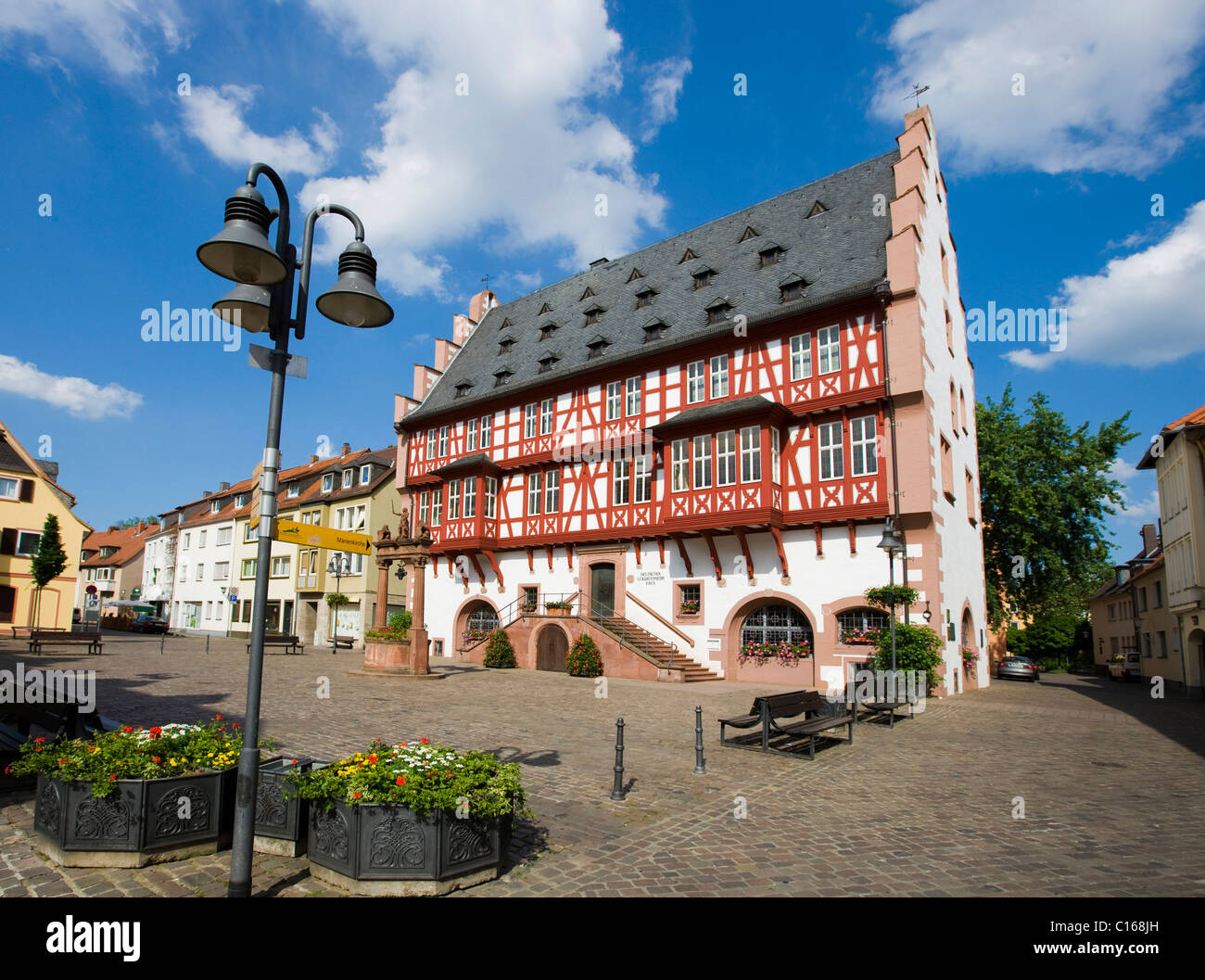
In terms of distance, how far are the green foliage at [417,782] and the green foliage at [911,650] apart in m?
14.5

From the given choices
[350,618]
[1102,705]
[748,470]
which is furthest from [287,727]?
[350,618]

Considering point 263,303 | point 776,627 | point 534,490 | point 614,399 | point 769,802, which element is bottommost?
point 769,802

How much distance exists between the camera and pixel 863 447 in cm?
2172

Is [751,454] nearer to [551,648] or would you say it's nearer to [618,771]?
[551,648]

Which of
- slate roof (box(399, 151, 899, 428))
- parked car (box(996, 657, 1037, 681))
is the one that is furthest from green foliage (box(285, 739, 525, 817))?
parked car (box(996, 657, 1037, 681))

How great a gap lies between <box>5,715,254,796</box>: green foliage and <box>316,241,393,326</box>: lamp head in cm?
362

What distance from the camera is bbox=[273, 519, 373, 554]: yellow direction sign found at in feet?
28.1

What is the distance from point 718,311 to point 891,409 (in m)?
7.48

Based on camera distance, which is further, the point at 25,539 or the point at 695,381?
the point at 25,539

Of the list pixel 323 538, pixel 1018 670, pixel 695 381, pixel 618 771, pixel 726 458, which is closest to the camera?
pixel 618 771

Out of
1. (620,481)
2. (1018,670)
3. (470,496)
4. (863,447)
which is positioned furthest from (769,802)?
(1018,670)

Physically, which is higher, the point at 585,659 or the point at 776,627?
the point at 776,627

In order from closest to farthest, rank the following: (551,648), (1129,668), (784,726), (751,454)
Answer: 1. (784,726)
2. (751,454)
3. (551,648)
4. (1129,668)

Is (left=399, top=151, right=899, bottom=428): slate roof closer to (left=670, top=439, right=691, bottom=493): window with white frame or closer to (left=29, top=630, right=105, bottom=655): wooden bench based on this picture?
(left=670, top=439, right=691, bottom=493): window with white frame
